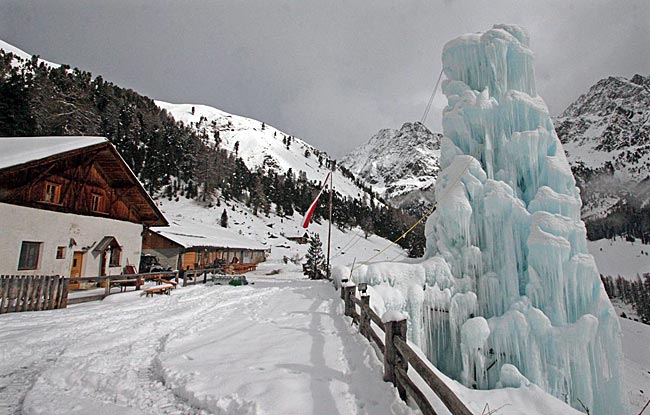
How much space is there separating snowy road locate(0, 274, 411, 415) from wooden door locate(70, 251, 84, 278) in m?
6.84

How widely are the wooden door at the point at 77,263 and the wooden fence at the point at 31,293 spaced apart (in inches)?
221

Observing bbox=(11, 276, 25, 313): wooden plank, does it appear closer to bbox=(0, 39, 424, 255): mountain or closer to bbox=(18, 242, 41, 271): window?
bbox=(18, 242, 41, 271): window

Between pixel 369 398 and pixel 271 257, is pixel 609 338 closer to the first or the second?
pixel 369 398

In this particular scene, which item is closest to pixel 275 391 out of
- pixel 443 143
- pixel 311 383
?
pixel 311 383

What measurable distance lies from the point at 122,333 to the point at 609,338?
13872 mm

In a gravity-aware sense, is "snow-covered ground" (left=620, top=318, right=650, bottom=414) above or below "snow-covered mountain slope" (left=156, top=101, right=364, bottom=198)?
below

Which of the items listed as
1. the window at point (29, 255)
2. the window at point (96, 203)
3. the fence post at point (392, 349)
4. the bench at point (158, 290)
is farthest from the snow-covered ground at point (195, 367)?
the window at point (96, 203)

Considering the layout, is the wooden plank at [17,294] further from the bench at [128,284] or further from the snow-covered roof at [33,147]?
the bench at [128,284]

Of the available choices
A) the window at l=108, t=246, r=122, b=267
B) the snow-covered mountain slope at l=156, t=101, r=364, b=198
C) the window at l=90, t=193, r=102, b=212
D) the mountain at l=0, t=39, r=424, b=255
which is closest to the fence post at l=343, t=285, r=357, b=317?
the window at l=90, t=193, r=102, b=212

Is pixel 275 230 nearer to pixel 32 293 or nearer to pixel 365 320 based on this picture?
pixel 32 293

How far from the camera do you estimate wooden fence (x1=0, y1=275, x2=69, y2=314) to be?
27.8 feet

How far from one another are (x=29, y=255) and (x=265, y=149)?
521 feet

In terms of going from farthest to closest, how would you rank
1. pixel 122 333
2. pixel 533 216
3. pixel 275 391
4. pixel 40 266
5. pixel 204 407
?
pixel 40 266 → pixel 533 216 → pixel 122 333 → pixel 275 391 → pixel 204 407

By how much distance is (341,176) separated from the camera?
159 meters
